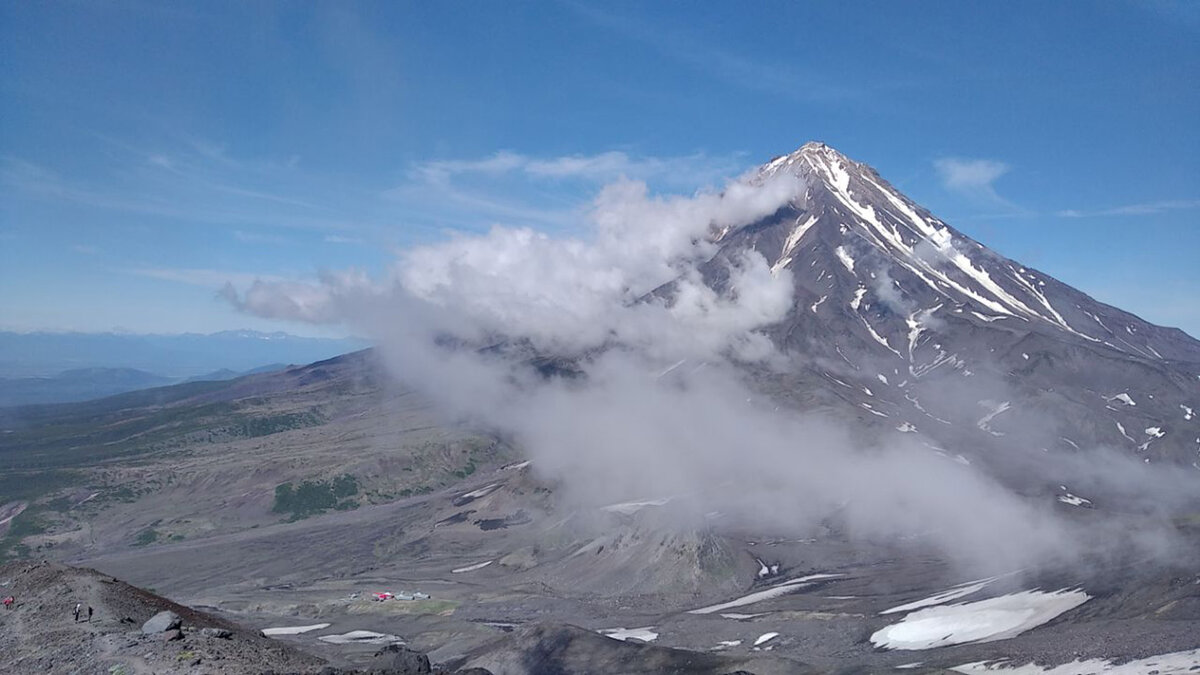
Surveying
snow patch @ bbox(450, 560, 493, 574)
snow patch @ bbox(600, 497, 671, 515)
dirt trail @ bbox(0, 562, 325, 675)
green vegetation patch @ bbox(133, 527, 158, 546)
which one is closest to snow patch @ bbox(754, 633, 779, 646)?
dirt trail @ bbox(0, 562, 325, 675)

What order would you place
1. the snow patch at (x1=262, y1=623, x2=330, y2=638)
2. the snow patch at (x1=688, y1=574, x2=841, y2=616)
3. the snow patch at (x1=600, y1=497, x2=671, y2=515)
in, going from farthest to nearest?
1. the snow patch at (x1=600, y1=497, x2=671, y2=515)
2. the snow patch at (x1=688, y1=574, x2=841, y2=616)
3. the snow patch at (x1=262, y1=623, x2=330, y2=638)

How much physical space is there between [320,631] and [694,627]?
38.6 m

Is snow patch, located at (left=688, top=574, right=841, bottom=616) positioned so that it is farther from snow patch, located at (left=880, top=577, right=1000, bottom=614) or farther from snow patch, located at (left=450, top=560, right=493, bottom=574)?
snow patch, located at (left=450, top=560, right=493, bottom=574)

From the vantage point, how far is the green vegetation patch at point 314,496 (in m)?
161

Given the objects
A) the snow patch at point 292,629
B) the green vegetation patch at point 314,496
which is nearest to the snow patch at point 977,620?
the snow patch at point 292,629

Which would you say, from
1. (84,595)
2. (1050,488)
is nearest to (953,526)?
(1050,488)

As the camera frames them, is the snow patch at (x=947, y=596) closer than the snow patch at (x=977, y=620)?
No

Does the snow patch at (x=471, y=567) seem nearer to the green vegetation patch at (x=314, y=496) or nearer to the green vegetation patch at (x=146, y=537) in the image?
Result: the green vegetation patch at (x=314, y=496)

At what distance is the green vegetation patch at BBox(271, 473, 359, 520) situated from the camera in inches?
6353

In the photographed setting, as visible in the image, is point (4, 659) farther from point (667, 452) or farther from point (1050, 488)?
point (1050, 488)

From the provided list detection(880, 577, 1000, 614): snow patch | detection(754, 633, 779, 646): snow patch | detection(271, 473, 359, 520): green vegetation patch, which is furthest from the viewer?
detection(271, 473, 359, 520): green vegetation patch

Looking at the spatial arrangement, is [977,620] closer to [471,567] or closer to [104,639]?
[104,639]

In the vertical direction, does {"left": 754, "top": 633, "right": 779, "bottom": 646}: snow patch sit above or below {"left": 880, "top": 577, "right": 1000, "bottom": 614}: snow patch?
above

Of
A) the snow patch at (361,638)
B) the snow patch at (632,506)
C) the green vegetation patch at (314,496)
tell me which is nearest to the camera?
the snow patch at (361,638)
